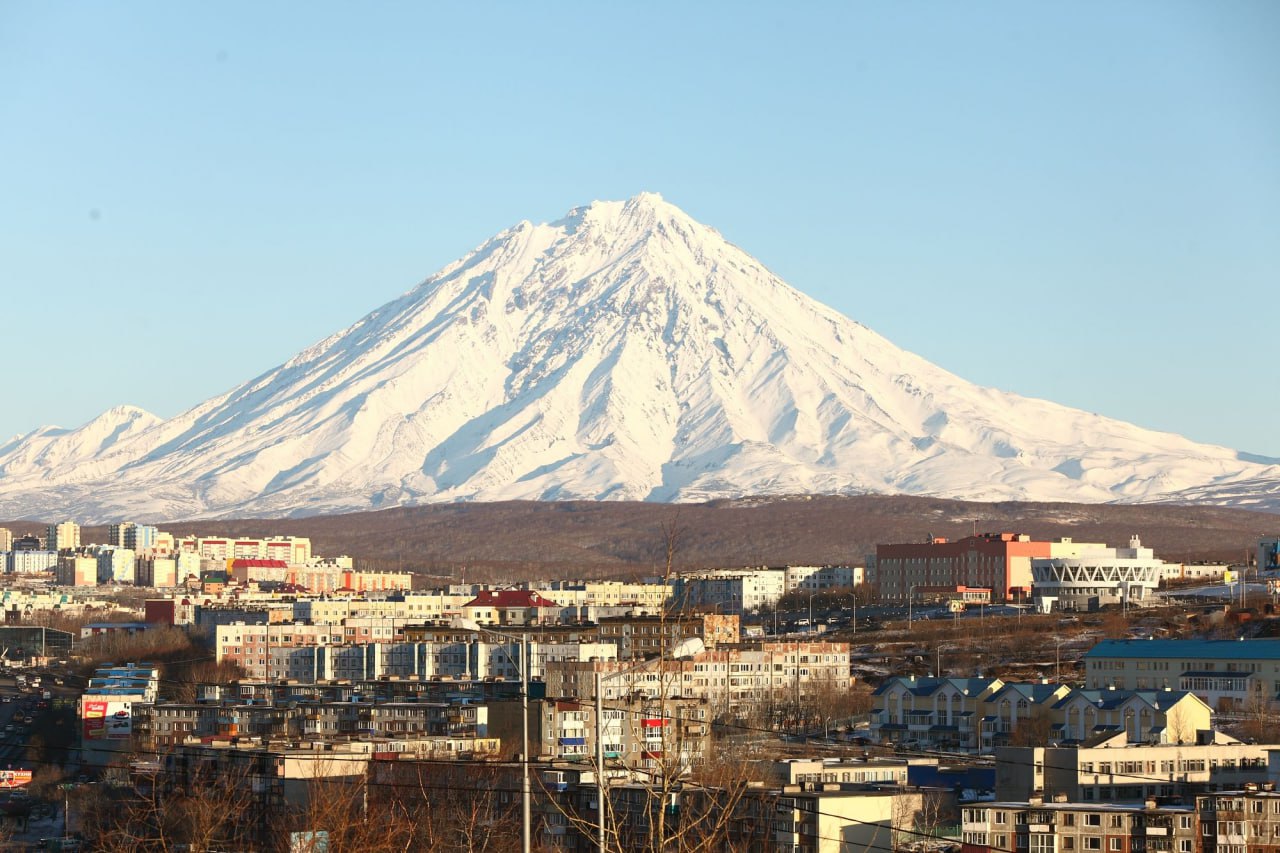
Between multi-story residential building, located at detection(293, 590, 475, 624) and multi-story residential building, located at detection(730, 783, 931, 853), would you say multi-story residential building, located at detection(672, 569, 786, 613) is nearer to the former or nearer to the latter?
multi-story residential building, located at detection(293, 590, 475, 624)

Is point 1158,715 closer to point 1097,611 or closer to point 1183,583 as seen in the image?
point 1097,611

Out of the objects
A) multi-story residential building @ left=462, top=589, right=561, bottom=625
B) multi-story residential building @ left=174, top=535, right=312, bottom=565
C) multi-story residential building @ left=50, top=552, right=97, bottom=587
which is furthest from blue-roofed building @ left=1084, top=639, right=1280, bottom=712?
multi-story residential building @ left=174, top=535, right=312, bottom=565

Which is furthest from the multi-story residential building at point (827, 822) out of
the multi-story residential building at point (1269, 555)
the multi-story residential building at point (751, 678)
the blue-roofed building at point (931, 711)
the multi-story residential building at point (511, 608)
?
the multi-story residential building at point (1269, 555)

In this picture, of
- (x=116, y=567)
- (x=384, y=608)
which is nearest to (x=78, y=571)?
(x=116, y=567)

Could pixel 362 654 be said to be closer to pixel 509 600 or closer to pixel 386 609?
pixel 386 609

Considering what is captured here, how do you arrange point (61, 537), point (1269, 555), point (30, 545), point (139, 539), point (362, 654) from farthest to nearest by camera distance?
point (30, 545)
point (61, 537)
point (139, 539)
point (1269, 555)
point (362, 654)

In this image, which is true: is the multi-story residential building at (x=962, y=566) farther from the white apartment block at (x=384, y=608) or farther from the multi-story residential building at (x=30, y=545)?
the multi-story residential building at (x=30, y=545)
